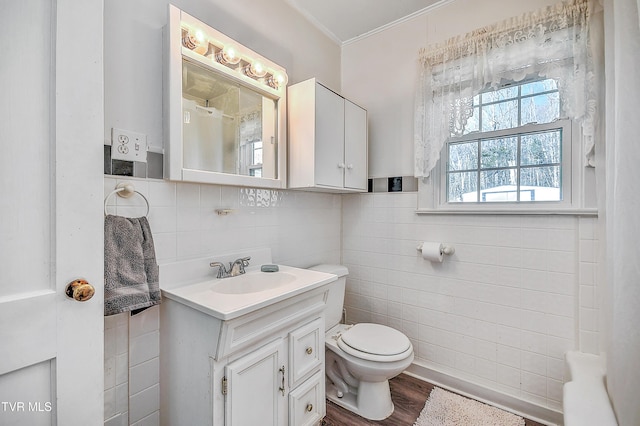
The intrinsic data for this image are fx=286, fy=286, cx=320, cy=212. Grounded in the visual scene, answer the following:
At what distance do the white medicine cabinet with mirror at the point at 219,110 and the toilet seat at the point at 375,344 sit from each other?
3.27 feet

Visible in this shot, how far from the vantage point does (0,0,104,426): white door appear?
64 cm

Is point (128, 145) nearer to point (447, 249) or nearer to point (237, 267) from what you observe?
point (237, 267)

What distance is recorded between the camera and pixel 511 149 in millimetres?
1728

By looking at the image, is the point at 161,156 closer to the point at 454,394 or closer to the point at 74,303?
the point at 74,303

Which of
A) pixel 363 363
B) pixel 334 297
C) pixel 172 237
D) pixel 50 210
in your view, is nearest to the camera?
pixel 50 210

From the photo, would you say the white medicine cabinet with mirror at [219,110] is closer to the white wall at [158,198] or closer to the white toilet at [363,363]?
the white wall at [158,198]

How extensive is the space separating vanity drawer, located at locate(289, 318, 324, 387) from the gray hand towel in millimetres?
616

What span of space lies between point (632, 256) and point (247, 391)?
1379 millimetres

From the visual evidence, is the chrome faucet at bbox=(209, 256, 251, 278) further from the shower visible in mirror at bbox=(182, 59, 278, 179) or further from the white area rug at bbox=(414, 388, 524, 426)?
the white area rug at bbox=(414, 388, 524, 426)

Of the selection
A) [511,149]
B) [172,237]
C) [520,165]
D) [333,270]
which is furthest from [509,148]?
[172,237]

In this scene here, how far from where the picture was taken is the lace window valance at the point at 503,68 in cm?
143

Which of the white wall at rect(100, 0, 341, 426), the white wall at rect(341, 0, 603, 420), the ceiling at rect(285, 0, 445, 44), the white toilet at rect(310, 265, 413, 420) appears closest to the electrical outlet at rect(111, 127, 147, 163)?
the white wall at rect(100, 0, 341, 426)

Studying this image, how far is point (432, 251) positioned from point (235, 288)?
48.6 inches

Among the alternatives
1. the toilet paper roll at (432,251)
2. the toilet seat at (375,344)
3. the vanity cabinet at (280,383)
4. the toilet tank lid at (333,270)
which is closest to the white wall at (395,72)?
the toilet paper roll at (432,251)
